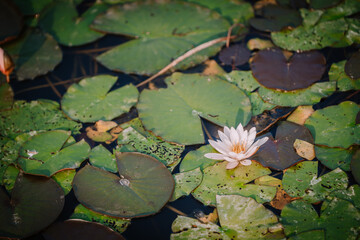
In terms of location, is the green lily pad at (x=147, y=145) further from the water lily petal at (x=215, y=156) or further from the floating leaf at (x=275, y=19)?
the floating leaf at (x=275, y=19)

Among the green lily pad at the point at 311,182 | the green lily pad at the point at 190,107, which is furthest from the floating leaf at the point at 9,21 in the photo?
the green lily pad at the point at 311,182

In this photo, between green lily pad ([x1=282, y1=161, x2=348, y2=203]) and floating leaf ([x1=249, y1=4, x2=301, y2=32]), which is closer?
green lily pad ([x1=282, y1=161, x2=348, y2=203])

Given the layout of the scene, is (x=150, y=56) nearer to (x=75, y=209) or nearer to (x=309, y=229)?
(x=75, y=209)

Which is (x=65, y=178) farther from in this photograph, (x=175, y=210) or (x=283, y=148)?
(x=283, y=148)

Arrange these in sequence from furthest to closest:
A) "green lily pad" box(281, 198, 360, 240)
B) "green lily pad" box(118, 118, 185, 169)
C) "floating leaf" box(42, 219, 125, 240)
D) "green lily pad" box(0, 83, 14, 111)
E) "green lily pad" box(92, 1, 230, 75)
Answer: "green lily pad" box(92, 1, 230, 75)
"green lily pad" box(0, 83, 14, 111)
"green lily pad" box(118, 118, 185, 169)
"floating leaf" box(42, 219, 125, 240)
"green lily pad" box(281, 198, 360, 240)

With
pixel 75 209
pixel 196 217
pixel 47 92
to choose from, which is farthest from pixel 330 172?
pixel 47 92

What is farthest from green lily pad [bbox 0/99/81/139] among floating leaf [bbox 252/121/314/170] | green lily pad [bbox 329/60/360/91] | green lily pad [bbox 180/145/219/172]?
green lily pad [bbox 329/60/360/91]

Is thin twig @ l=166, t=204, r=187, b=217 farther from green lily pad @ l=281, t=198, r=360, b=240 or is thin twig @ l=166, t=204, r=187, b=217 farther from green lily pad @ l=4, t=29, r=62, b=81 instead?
green lily pad @ l=4, t=29, r=62, b=81
